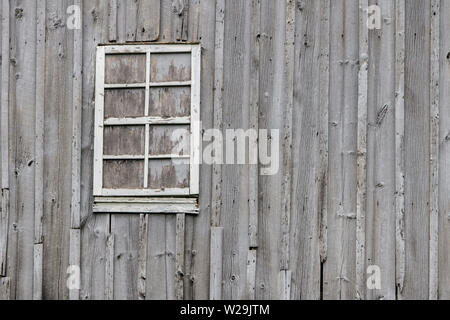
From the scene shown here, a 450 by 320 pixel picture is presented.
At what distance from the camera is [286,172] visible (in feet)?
18.6

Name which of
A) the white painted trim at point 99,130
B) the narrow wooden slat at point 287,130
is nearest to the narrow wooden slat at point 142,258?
the white painted trim at point 99,130

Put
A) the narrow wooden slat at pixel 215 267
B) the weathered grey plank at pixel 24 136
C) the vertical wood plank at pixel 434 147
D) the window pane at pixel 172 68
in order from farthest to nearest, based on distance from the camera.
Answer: the weathered grey plank at pixel 24 136 < the window pane at pixel 172 68 < the narrow wooden slat at pixel 215 267 < the vertical wood plank at pixel 434 147

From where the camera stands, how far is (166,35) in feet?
19.1

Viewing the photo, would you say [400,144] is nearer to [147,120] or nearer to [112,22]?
[147,120]

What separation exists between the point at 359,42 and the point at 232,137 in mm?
1222

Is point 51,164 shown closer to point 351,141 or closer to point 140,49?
point 140,49

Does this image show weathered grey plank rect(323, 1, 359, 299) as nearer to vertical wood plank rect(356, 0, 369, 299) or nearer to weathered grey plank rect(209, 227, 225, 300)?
vertical wood plank rect(356, 0, 369, 299)

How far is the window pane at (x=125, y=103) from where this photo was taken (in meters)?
5.78

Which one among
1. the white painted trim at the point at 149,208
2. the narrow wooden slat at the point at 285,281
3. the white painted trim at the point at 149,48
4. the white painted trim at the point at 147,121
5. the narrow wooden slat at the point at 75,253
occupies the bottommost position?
the narrow wooden slat at the point at 285,281

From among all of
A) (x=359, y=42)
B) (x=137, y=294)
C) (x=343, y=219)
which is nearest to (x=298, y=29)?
(x=359, y=42)

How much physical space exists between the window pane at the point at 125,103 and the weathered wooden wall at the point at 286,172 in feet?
0.55

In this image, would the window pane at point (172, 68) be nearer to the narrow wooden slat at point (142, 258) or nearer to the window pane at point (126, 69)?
the window pane at point (126, 69)

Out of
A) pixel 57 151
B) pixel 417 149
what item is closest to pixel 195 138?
pixel 57 151
